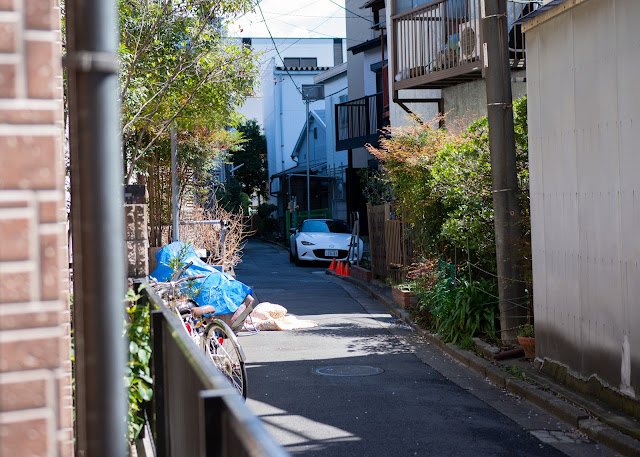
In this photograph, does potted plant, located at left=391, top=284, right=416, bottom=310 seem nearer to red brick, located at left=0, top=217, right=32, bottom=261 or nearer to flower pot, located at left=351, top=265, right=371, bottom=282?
flower pot, located at left=351, top=265, right=371, bottom=282

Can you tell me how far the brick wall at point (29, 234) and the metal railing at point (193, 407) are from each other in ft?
1.31

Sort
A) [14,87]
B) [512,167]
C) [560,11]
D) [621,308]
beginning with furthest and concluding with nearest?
[512,167] → [560,11] → [621,308] → [14,87]

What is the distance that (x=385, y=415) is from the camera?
689cm

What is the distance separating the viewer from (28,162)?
1.59m

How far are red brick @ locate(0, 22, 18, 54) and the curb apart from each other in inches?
210

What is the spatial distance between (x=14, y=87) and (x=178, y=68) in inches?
389

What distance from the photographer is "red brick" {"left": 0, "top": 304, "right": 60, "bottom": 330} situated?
1576 millimetres

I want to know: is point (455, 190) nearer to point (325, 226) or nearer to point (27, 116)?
point (27, 116)

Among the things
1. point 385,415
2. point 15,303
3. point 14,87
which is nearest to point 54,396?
point 15,303

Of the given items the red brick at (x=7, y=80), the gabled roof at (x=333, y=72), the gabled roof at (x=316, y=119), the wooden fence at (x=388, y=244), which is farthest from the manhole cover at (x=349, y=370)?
the gabled roof at (x=316, y=119)

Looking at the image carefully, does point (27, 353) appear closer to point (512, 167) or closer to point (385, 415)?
point (385, 415)

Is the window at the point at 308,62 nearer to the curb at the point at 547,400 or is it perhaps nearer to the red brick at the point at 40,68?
the curb at the point at 547,400

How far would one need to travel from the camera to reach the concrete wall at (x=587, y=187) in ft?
20.6

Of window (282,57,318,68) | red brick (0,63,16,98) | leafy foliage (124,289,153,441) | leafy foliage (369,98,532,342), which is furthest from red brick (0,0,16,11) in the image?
window (282,57,318,68)
